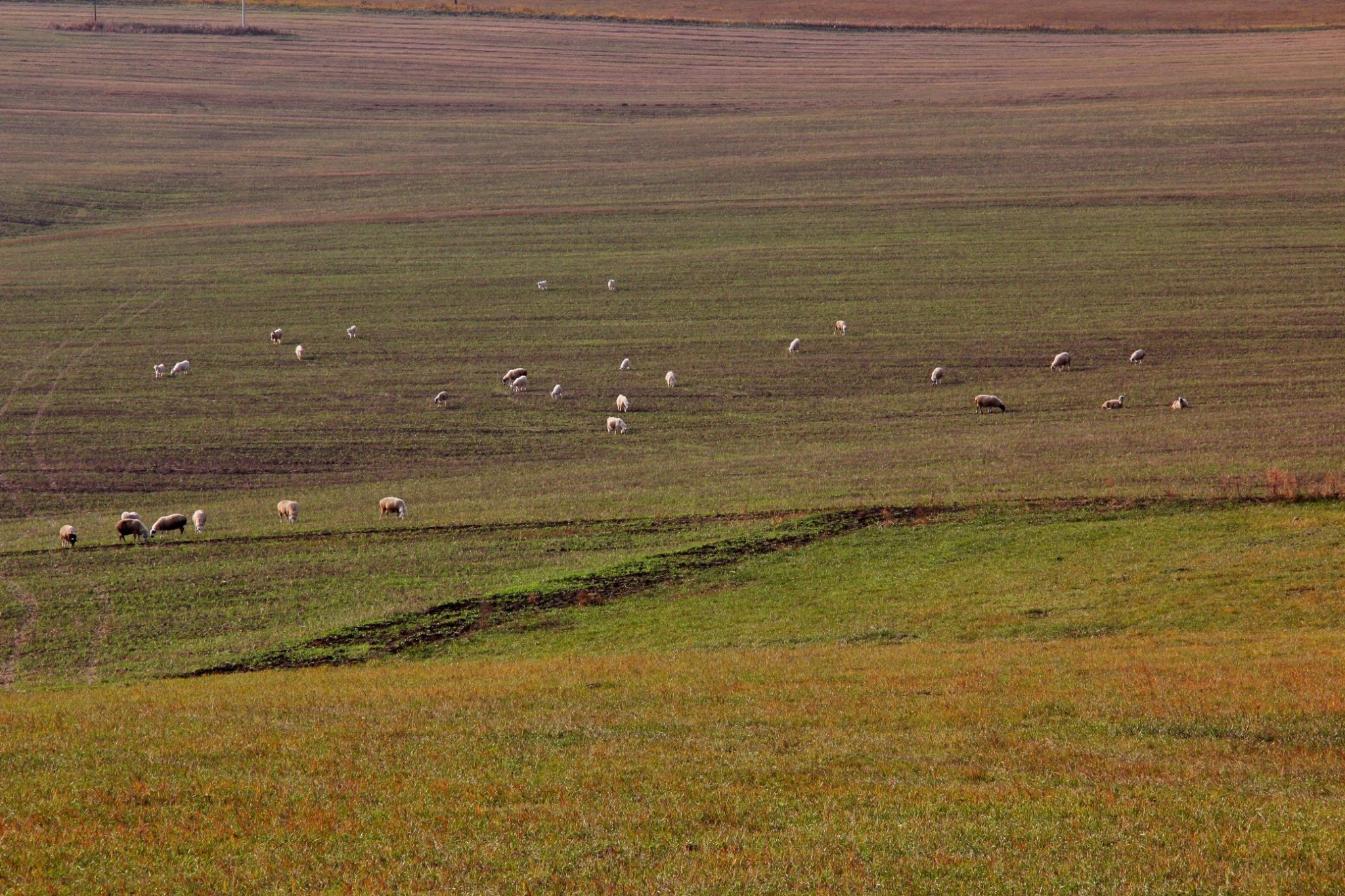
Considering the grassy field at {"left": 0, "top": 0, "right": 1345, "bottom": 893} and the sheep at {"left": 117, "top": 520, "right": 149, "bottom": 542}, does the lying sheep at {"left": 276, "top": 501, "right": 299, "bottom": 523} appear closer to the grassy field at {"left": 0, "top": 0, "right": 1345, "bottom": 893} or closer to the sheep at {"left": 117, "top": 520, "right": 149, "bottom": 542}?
the grassy field at {"left": 0, "top": 0, "right": 1345, "bottom": 893}

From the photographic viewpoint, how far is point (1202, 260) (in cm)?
6931

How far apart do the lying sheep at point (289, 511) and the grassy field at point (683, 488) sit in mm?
759

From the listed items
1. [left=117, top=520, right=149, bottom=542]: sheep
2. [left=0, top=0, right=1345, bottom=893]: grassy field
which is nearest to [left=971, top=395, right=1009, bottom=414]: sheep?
[left=0, top=0, right=1345, bottom=893]: grassy field

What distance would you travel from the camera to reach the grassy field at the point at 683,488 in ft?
41.9

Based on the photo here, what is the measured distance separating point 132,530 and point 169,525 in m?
1.05

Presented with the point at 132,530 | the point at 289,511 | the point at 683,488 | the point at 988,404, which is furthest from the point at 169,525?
the point at 988,404

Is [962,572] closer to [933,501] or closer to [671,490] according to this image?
[933,501]

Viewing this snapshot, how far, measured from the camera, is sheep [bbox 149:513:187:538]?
36.8 meters

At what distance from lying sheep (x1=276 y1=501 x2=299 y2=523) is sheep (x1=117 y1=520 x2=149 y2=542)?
371 centimetres

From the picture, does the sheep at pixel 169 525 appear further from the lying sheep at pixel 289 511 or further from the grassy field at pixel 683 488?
the lying sheep at pixel 289 511

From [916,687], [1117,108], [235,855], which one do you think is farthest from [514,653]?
[1117,108]

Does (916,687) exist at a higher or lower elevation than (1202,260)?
lower

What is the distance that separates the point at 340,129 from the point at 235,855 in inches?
4308

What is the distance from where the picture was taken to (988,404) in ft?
160
